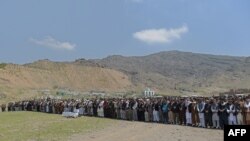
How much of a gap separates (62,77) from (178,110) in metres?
103

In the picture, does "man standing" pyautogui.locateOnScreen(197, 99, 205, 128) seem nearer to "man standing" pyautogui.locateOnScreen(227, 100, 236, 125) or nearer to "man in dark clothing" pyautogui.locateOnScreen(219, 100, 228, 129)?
"man in dark clothing" pyautogui.locateOnScreen(219, 100, 228, 129)

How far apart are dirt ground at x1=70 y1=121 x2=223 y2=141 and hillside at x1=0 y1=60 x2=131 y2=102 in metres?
81.3

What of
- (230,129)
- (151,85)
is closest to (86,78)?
(151,85)

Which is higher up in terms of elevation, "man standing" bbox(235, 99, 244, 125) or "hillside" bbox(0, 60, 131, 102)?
"hillside" bbox(0, 60, 131, 102)

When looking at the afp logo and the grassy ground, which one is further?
the grassy ground

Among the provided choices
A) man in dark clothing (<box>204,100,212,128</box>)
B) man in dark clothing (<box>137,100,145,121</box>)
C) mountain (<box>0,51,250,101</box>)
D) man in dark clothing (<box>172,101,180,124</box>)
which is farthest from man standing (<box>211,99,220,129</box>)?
mountain (<box>0,51,250,101</box>)

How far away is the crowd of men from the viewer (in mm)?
24516

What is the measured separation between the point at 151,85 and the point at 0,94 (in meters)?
61.7

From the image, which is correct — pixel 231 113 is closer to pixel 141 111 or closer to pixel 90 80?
pixel 141 111

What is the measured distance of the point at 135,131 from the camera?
86.0 feet

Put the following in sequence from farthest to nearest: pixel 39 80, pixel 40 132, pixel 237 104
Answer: pixel 39 80 → pixel 40 132 → pixel 237 104

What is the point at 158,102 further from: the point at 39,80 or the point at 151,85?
the point at 151,85

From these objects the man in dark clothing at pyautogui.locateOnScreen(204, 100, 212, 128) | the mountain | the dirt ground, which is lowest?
the dirt ground

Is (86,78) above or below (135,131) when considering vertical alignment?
above
